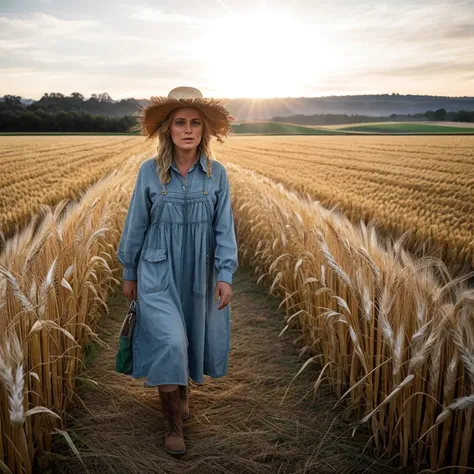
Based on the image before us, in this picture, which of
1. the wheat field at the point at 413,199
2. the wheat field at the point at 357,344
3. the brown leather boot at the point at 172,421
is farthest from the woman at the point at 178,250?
the wheat field at the point at 413,199

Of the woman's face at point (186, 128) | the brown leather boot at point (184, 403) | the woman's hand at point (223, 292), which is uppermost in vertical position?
the woman's face at point (186, 128)

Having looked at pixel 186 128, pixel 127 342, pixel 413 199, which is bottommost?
pixel 127 342

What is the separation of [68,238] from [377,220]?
4.65 metres

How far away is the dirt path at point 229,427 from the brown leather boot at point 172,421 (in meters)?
0.07

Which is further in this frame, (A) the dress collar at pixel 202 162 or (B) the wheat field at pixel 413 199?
(B) the wheat field at pixel 413 199

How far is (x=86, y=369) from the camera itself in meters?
3.51

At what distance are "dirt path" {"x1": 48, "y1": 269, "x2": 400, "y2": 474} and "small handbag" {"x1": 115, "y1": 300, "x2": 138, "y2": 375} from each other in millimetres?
354

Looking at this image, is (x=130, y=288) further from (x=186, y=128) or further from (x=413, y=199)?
(x=413, y=199)

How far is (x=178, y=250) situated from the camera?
9.09 feet

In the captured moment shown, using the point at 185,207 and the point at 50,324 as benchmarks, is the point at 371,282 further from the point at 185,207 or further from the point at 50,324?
the point at 50,324

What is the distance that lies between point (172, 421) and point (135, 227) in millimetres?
1114

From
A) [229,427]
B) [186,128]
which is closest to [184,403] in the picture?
[229,427]

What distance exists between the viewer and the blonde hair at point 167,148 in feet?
9.07

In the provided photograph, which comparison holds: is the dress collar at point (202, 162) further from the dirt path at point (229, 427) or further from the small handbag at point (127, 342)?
the dirt path at point (229, 427)
